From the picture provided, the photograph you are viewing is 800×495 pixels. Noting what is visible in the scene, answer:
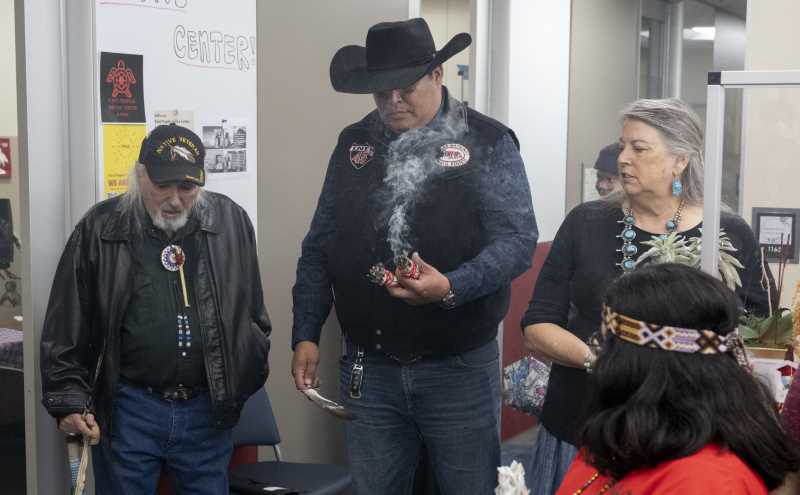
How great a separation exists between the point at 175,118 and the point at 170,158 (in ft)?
1.94

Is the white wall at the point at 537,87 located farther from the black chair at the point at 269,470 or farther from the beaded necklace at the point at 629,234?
the beaded necklace at the point at 629,234

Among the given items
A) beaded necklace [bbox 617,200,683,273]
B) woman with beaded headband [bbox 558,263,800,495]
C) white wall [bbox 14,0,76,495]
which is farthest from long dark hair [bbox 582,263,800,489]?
white wall [bbox 14,0,76,495]

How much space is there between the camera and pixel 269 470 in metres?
4.47

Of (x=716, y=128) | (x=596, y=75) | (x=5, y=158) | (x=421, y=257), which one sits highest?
(x=596, y=75)

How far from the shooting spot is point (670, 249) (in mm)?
3068

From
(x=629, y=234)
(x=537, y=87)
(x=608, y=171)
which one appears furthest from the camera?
(x=537, y=87)

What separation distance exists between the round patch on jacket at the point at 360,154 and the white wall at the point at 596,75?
4.25 metres

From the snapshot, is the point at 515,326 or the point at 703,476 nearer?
the point at 703,476

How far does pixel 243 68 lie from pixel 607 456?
9.95 feet

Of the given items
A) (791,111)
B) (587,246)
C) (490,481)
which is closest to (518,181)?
(587,246)

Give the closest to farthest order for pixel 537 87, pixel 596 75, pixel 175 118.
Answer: pixel 175 118 < pixel 537 87 < pixel 596 75

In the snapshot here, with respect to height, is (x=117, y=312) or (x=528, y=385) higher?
(x=117, y=312)

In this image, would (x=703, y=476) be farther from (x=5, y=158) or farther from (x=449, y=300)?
(x=5, y=158)

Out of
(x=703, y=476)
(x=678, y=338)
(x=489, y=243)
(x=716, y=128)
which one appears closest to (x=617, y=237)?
(x=489, y=243)
